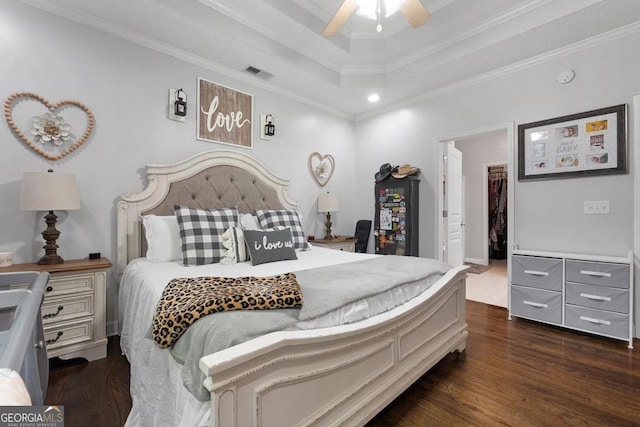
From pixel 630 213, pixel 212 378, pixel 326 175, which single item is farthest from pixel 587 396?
pixel 326 175

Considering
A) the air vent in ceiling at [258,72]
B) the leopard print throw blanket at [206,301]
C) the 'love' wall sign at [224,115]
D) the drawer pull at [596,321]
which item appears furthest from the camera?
the air vent in ceiling at [258,72]

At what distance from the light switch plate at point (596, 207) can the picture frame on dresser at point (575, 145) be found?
9.9 inches

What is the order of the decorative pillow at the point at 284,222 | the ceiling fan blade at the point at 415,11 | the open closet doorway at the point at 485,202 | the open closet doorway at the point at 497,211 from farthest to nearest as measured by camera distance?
the open closet doorway at the point at 497,211, the open closet doorway at the point at 485,202, the decorative pillow at the point at 284,222, the ceiling fan blade at the point at 415,11

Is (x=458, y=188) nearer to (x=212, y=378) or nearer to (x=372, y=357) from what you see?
(x=372, y=357)

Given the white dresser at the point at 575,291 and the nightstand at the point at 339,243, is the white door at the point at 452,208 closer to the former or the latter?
the white dresser at the point at 575,291

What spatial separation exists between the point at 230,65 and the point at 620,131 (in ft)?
12.0

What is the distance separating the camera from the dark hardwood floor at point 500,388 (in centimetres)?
159

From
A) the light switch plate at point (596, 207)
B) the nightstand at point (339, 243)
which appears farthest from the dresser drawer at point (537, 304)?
the nightstand at point (339, 243)

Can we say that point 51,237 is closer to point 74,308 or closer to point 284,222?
point 74,308

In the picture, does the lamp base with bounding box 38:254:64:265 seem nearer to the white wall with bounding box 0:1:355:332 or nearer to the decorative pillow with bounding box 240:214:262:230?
the white wall with bounding box 0:1:355:332

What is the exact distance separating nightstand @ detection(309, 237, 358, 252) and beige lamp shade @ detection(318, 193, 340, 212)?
412mm

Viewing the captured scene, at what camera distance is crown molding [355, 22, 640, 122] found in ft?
8.41

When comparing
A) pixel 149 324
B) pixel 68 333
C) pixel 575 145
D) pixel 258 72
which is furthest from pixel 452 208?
pixel 68 333

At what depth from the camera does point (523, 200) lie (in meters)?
3.13
